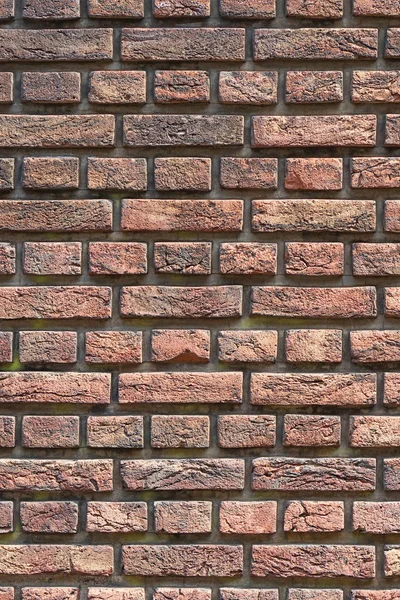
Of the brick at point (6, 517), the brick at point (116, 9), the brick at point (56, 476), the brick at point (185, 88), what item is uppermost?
the brick at point (116, 9)

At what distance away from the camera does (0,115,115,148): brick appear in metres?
1.80

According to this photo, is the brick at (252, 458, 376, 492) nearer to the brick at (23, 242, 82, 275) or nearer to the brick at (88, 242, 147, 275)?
the brick at (88, 242, 147, 275)

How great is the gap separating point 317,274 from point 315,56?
60cm

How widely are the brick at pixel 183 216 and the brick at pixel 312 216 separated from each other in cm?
7

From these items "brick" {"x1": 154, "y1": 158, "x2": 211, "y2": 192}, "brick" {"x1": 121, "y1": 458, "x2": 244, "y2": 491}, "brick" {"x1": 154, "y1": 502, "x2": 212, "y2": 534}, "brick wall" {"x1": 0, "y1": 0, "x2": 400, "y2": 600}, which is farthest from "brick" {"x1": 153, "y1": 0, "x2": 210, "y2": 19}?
"brick" {"x1": 154, "y1": 502, "x2": 212, "y2": 534}

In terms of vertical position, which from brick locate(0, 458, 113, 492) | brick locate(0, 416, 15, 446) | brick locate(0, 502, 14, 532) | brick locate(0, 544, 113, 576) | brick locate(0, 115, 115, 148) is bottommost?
brick locate(0, 544, 113, 576)

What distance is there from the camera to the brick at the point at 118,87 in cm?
180

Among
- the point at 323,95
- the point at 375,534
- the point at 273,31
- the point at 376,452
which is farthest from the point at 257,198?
the point at 375,534

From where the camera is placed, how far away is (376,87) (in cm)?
180

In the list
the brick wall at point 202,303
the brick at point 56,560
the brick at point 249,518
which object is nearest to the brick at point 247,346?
the brick wall at point 202,303

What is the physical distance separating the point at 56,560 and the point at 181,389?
0.58m

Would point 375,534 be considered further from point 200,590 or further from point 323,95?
point 323,95

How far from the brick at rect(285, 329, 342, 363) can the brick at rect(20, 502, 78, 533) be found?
0.73 meters

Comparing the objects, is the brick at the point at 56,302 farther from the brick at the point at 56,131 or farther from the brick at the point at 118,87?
the brick at the point at 118,87
